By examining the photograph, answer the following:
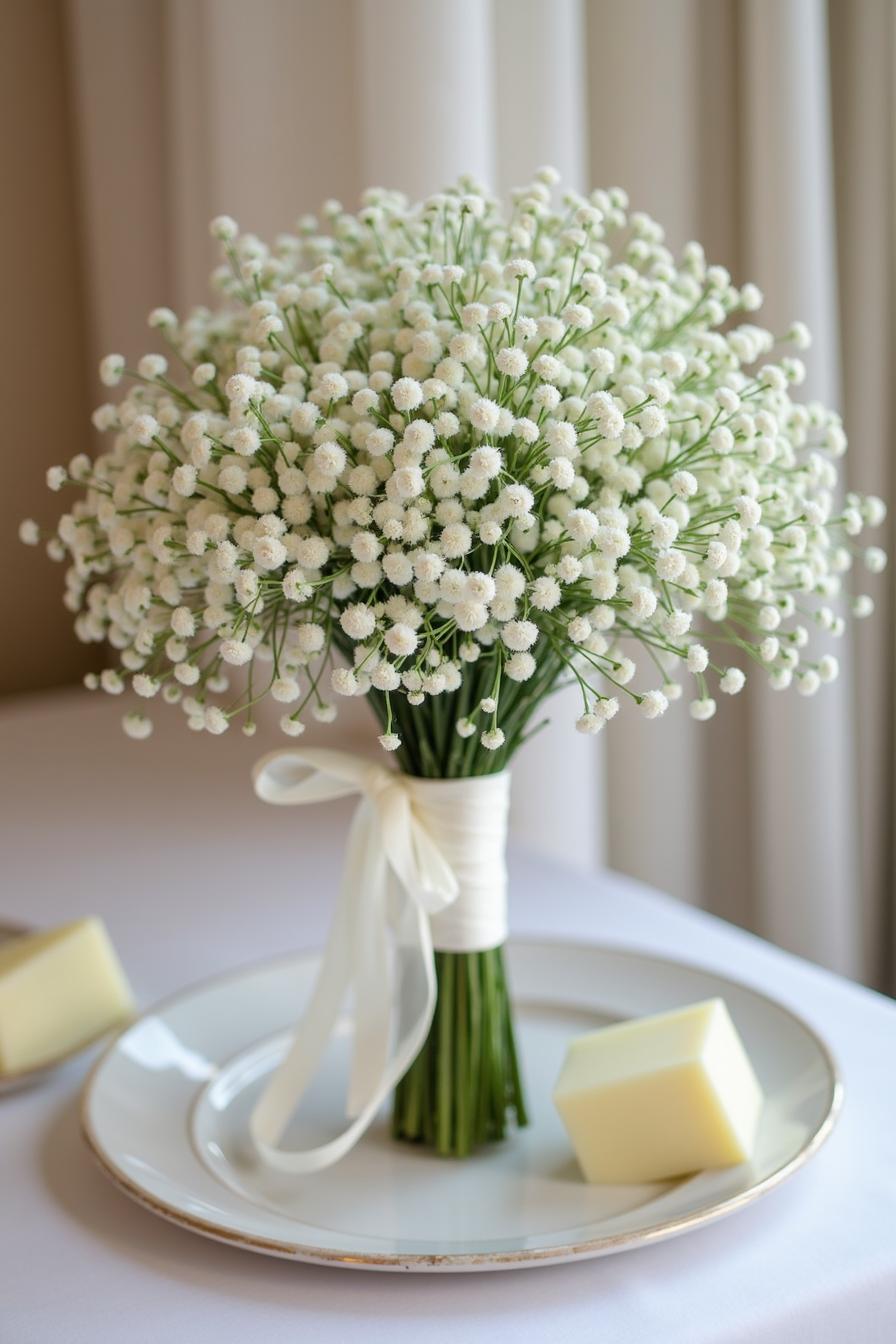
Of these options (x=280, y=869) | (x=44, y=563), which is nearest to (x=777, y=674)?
(x=280, y=869)

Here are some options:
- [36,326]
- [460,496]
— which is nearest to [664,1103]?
[460,496]

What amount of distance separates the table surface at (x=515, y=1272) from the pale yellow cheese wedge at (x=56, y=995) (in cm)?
→ 3

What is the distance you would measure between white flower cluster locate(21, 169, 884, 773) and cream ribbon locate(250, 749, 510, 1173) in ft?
0.12

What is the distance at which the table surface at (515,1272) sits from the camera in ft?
2.18

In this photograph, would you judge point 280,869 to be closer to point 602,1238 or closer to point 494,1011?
point 494,1011

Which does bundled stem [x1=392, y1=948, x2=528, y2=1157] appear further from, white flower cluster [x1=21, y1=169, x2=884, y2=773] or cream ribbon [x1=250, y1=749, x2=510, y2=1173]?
white flower cluster [x1=21, y1=169, x2=884, y2=773]

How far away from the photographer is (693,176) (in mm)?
1700

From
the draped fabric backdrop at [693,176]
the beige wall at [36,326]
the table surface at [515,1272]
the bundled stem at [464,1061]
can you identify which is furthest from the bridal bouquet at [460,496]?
the beige wall at [36,326]

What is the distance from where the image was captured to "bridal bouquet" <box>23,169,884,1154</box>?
0.67 meters

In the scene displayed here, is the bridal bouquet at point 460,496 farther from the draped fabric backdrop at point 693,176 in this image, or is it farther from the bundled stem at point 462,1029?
the draped fabric backdrop at point 693,176

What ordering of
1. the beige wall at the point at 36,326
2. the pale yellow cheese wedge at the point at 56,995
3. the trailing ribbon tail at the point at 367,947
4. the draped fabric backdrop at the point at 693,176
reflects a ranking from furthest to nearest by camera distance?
the beige wall at the point at 36,326 < the draped fabric backdrop at the point at 693,176 < the pale yellow cheese wedge at the point at 56,995 < the trailing ribbon tail at the point at 367,947

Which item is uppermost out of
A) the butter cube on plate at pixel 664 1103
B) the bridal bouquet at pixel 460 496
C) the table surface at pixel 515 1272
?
the bridal bouquet at pixel 460 496

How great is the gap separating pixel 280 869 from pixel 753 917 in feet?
2.45

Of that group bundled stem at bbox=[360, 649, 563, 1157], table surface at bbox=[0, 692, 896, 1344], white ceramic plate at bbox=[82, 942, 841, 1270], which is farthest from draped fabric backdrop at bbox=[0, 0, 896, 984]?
bundled stem at bbox=[360, 649, 563, 1157]
